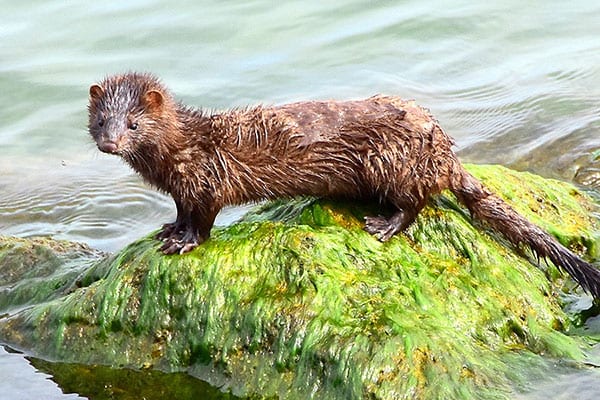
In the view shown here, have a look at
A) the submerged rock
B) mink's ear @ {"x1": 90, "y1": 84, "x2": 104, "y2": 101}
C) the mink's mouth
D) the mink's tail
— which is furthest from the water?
the mink's mouth

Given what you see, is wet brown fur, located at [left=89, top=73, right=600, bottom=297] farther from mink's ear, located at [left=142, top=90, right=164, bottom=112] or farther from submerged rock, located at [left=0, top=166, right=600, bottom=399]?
submerged rock, located at [left=0, top=166, right=600, bottom=399]

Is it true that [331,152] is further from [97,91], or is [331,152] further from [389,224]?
[97,91]

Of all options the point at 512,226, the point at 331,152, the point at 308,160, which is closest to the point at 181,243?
the point at 308,160

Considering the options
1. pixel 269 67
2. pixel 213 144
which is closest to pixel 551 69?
pixel 269 67

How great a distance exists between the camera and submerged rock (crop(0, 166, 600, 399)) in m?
4.91

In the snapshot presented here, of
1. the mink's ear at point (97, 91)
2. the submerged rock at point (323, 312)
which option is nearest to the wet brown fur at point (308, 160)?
the mink's ear at point (97, 91)

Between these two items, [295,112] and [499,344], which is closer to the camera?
[499,344]

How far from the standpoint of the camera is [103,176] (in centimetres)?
1050

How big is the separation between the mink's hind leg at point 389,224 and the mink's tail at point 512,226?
38 centimetres

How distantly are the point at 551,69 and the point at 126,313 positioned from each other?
820cm

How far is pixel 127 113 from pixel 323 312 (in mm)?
1653

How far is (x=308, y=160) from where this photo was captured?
6.12 m

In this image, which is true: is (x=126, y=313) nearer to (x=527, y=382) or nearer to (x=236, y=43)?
(x=527, y=382)

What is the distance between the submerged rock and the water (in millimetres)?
2864
